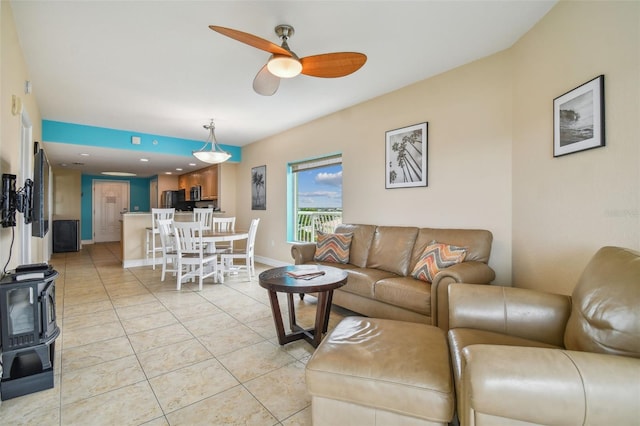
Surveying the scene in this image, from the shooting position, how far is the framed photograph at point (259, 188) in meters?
5.84

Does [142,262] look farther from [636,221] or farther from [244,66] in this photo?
[636,221]

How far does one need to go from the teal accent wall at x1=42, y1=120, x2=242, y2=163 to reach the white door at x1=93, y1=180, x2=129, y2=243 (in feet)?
18.0

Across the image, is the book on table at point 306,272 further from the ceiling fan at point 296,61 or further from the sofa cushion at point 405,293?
the ceiling fan at point 296,61

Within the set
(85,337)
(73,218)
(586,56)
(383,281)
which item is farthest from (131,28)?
(73,218)

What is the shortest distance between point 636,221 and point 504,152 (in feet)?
4.15

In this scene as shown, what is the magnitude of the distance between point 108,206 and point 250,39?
10.1m

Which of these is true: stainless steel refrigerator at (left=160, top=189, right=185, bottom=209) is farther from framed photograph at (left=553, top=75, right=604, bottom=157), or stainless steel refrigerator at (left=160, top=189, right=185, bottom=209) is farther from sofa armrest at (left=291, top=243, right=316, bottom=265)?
framed photograph at (left=553, top=75, right=604, bottom=157)

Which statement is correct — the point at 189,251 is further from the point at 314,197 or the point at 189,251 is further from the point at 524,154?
the point at 524,154

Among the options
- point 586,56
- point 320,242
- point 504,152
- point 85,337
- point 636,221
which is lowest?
point 85,337

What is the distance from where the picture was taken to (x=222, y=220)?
5309mm

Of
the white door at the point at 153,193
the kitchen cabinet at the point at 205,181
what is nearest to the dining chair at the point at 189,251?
the kitchen cabinet at the point at 205,181

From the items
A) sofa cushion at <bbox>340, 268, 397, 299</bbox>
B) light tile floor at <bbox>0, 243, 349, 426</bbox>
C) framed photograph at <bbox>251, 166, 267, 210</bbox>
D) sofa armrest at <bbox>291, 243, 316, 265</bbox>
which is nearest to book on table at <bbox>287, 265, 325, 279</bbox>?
sofa cushion at <bbox>340, 268, 397, 299</bbox>

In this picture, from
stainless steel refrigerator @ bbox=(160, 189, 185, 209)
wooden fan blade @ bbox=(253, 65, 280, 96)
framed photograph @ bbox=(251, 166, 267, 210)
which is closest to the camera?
wooden fan blade @ bbox=(253, 65, 280, 96)

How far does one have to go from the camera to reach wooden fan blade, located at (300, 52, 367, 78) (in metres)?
1.99
